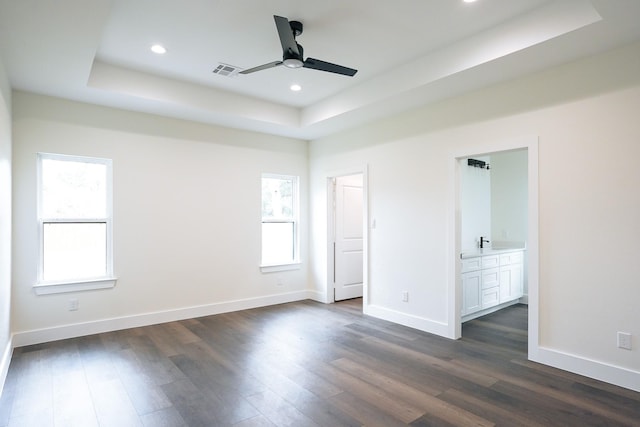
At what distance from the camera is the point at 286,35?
2.65 m

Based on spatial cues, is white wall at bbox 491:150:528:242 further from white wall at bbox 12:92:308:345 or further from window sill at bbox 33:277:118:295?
window sill at bbox 33:277:118:295

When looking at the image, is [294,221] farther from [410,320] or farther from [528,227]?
[528,227]

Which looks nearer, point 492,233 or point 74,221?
point 74,221

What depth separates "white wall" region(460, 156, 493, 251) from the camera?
17.1 feet

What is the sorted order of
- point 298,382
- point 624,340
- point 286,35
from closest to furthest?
point 286,35 < point 624,340 < point 298,382

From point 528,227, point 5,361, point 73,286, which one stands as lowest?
point 5,361

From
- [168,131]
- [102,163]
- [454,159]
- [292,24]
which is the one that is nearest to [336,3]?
[292,24]

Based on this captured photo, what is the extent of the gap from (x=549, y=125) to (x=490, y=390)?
2342mm

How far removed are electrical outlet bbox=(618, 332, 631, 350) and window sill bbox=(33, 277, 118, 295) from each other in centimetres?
506

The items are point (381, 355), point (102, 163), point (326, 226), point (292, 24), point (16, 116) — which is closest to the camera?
point (292, 24)

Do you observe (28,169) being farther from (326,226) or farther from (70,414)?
(326,226)

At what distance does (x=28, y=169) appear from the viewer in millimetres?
3836

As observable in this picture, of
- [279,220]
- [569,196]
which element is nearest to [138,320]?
[279,220]

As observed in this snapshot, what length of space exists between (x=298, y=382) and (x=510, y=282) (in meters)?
3.89
